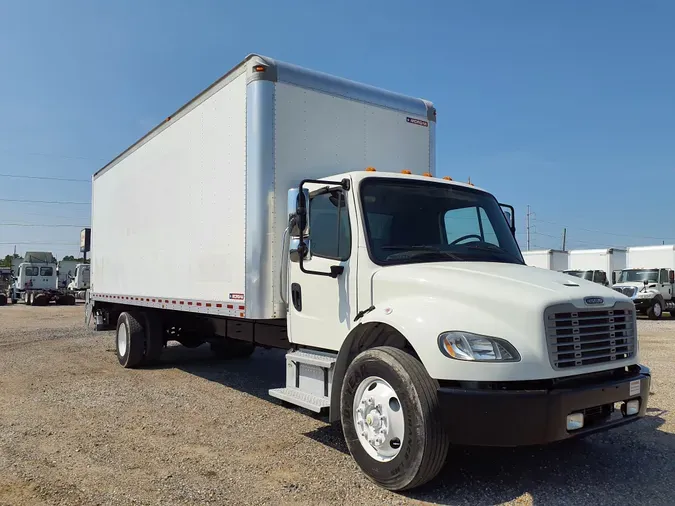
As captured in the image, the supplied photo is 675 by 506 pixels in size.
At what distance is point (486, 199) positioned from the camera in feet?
18.9

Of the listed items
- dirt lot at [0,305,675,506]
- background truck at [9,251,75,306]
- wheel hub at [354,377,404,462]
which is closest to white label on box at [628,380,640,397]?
dirt lot at [0,305,675,506]

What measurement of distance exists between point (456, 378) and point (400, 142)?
3.75 metres

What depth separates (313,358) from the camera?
5.23m

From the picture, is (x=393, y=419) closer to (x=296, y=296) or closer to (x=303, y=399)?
(x=303, y=399)

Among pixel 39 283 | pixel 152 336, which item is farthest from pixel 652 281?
pixel 39 283

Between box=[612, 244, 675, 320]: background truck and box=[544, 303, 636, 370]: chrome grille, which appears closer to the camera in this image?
box=[544, 303, 636, 370]: chrome grille

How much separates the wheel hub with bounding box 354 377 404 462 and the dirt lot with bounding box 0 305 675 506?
309mm

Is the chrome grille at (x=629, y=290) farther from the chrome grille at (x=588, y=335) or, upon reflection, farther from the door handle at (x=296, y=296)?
the door handle at (x=296, y=296)

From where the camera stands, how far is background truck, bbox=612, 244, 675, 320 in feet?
76.8

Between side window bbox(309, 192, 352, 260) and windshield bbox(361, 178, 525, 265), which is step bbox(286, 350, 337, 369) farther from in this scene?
windshield bbox(361, 178, 525, 265)

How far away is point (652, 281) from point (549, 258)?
5776 mm

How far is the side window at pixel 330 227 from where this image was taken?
16.6 feet

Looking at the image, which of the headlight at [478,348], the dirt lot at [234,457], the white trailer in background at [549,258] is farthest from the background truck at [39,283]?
the headlight at [478,348]

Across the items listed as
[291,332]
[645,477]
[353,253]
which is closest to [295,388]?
[291,332]
